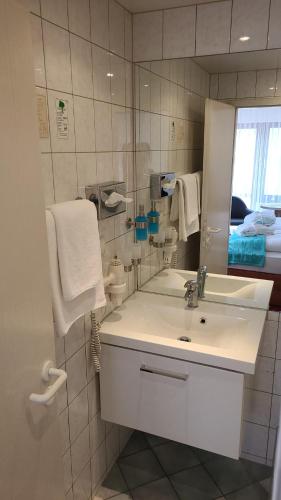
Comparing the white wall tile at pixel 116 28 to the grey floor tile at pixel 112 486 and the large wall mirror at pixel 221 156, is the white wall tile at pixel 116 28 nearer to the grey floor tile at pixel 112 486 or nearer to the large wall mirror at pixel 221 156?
the large wall mirror at pixel 221 156

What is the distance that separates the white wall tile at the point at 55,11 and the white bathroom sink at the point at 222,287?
1.25 metres

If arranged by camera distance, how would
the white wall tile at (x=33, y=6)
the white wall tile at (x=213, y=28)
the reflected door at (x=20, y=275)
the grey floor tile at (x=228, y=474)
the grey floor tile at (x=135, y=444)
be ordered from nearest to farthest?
1. the reflected door at (x=20, y=275)
2. the white wall tile at (x=33, y=6)
3. the white wall tile at (x=213, y=28)
4. the grey floor tile at (x=228, y=474)
5. the grey floor tile at (x=135, y=444)

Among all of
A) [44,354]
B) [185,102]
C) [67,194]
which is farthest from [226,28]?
[44,354]

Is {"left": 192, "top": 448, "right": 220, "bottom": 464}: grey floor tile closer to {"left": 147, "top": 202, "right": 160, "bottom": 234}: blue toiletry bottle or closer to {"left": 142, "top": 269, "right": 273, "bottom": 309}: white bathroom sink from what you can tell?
{"left": 142, "top": 269, "right": 273, "bottom": 309}: white bathroom sink

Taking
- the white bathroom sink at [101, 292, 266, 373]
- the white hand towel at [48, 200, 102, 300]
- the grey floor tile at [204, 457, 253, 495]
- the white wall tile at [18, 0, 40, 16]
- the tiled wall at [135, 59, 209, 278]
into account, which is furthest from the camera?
the grey floor tile at [204, 457, 253, 495]

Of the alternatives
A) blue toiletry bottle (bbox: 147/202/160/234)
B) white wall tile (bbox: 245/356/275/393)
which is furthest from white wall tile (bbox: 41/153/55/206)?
white wall tile (bbox: 245/356/275/393)

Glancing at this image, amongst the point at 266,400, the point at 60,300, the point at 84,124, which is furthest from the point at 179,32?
the point at 266,400

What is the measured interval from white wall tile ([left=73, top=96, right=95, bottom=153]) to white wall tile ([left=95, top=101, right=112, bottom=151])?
4 centimetres

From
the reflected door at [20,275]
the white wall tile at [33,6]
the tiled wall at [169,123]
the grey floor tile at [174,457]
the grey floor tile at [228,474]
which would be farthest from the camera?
the grey floor tile at [174,457]

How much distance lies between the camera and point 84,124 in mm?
1391

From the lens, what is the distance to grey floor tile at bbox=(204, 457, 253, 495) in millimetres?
1863

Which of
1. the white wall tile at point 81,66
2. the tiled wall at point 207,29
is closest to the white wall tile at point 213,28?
the tiled wall at point 207,29

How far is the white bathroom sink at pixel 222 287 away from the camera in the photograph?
6.01 ft

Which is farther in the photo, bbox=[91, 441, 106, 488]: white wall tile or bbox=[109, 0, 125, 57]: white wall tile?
bbox=[91, 441, 106, 488]: white wall tile
